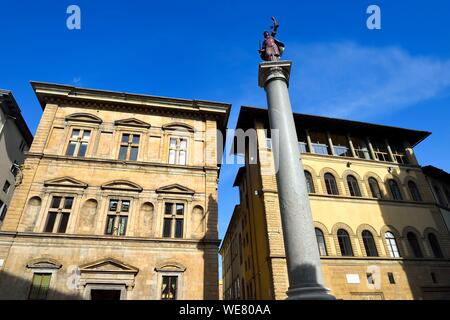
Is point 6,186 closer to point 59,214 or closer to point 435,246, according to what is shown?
point 59,214

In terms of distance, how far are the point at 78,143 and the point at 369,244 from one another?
20.4 m

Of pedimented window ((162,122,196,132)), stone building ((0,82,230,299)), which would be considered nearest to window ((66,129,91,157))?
stone building ((0,82,230,299))

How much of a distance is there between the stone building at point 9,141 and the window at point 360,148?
28.1 meters

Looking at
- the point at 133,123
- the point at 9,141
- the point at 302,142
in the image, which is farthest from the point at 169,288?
the point at 9,141

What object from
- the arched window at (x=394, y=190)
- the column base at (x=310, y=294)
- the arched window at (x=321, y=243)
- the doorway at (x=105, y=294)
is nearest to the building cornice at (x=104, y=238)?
the doorway at (x=105, y=294)

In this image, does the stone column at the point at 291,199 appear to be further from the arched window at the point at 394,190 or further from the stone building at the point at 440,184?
the stone building at the point at 440,184

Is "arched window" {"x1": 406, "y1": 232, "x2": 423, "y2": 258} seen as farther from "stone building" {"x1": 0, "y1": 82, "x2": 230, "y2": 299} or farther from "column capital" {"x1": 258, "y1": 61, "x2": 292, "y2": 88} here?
"column capital" {"x1": 258, "y1": 61, "x2": 292, "y2": 88}

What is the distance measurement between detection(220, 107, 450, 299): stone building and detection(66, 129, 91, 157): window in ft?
37.9

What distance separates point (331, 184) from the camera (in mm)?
20891

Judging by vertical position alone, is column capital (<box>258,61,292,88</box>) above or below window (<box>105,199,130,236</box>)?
above

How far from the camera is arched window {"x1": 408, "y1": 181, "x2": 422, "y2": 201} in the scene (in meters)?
22.4

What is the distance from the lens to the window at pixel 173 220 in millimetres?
16047
